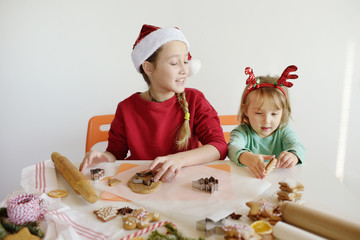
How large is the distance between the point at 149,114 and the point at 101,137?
1.46ft

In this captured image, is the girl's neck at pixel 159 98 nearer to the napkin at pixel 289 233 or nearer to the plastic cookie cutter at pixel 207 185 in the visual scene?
the plastic cookie cutter at pixel 207 185

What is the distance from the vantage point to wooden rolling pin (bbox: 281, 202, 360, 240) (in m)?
0.55

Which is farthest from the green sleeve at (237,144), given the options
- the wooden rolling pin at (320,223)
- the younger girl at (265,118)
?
the wooden rolling pin at (320,223)

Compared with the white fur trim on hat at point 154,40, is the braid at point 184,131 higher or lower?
lower

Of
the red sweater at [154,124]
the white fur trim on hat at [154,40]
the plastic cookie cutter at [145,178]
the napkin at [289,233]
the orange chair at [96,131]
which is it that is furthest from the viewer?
the orange chair at [96,131]

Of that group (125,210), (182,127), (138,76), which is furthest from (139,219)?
(138,76)

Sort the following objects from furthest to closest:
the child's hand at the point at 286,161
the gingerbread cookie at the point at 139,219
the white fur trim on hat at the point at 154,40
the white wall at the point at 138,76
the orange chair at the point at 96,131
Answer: the white wall at the point at 138,76, the orange chair at the point at 96,131, the white fur trim on hat at the point at 154,40, the child's hand at the point at 286,161, the gingerbread cookie at the point at 139,219

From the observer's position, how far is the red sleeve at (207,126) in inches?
50.4

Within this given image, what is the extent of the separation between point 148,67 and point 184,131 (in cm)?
36

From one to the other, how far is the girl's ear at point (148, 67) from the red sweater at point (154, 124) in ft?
0.47

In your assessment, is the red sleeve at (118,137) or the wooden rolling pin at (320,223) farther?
the red sleeve at (118,137)

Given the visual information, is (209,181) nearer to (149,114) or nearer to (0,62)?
(149,114)

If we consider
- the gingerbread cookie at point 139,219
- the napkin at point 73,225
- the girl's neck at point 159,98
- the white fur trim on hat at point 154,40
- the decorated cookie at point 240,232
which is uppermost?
the white fur trim on hat at point 154,40

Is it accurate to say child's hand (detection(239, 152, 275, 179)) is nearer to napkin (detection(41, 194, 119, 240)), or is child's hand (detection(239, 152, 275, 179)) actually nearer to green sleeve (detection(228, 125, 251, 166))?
green sleeve (detection(228, 125, 251, 166))
